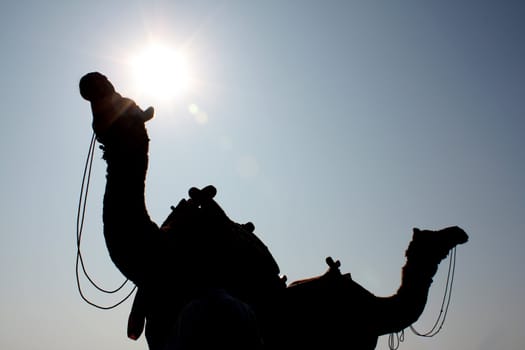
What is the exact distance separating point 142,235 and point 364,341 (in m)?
5.16

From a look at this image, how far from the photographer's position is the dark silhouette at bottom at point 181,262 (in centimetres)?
422

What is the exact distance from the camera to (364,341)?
873 cm

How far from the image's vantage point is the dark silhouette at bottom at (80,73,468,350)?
4.22 metres

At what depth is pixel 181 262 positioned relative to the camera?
5.59 m

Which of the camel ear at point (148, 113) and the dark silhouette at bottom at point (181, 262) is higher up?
the camel ear at point (148, 113)

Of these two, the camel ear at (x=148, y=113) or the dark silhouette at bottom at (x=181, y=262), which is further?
the camel ear at (x=148, y=113)

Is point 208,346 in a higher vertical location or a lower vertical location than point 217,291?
lower

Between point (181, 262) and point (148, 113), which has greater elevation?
point (148, 113)

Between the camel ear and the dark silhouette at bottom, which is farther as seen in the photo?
the camel ear

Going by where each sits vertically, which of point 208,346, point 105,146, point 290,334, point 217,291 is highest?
point 105,146

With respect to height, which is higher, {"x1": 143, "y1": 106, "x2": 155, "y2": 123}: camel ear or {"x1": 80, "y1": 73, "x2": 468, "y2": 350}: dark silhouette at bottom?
{"x1": 143, "y1": 106, "x2": 155, "y2": 123}: camel ear

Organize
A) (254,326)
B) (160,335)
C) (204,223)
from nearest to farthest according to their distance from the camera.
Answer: (254,326)
(160,335)
(204,223)

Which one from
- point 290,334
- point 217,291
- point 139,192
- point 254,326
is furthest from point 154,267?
point 290,334

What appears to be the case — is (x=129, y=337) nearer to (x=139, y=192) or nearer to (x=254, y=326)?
(x=139, y=192)
